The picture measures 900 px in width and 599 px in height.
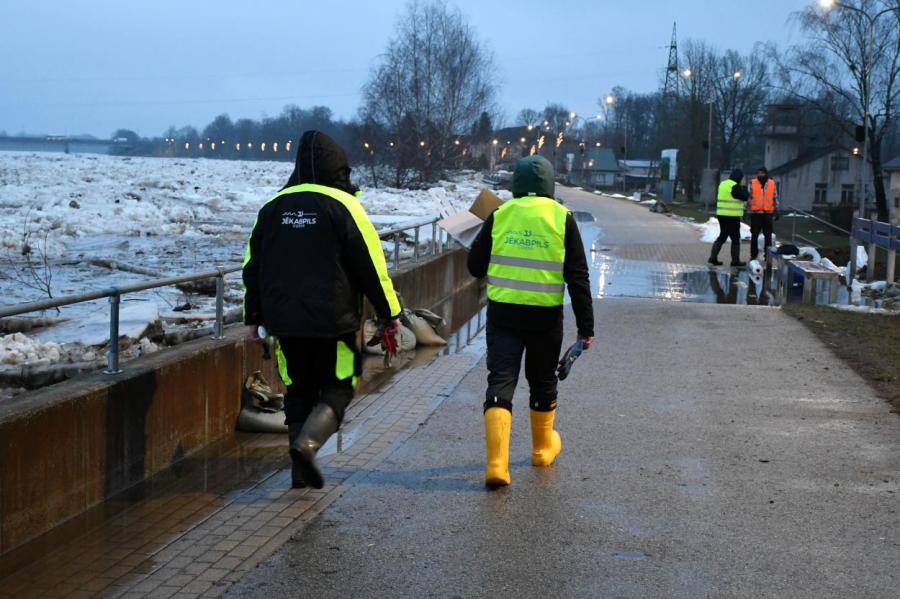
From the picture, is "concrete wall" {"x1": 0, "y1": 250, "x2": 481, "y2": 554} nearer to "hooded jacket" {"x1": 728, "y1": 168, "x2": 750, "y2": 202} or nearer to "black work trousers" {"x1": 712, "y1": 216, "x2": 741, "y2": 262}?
"hooded jacket" {"x1": 728, "y1": 168, "x2": 750, "y2": 202}

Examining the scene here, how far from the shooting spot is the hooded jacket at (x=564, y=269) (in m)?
6.40

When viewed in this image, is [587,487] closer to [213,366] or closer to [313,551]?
[313,551]

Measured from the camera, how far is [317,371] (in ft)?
19.7

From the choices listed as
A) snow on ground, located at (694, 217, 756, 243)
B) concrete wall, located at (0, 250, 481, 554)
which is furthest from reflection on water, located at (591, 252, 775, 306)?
concrete wall, located at (0, 250, 481, 554)

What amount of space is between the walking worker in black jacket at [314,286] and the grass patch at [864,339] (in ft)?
15.3

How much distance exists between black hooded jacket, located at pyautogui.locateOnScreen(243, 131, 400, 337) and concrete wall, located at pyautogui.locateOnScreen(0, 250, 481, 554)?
1055 millimetres

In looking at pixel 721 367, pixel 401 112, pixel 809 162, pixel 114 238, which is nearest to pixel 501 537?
pixel 721 367

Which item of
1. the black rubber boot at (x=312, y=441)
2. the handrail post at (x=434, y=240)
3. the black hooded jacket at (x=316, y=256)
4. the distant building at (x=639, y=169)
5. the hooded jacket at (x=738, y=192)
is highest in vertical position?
the distant building at (x=639, y=169)

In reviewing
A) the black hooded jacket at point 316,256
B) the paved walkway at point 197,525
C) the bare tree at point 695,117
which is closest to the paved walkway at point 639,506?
the paved walkway at point 197,525

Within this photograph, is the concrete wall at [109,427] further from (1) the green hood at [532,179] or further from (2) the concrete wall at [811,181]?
(2) the concrete wall at [811,181]

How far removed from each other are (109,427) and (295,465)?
1.06 m

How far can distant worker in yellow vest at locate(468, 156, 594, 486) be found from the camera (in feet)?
20.8

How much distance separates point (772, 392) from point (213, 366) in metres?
4.60

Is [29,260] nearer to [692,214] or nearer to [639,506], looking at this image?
[639,506]
